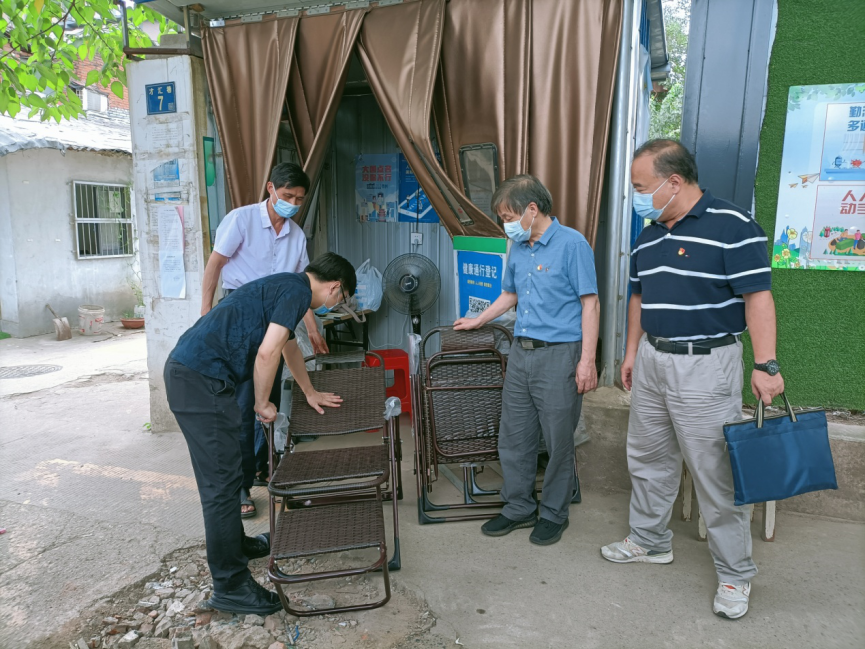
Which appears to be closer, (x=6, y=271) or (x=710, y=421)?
(x=710, y=421)

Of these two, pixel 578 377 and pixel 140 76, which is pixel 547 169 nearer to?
pixel 578 377

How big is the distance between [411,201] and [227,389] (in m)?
3.35

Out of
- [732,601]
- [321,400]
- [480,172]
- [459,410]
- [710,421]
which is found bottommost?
[732,601]

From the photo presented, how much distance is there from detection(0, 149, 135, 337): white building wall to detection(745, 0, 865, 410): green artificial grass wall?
9.80m

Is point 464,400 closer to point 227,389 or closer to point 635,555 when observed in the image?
point 635,555

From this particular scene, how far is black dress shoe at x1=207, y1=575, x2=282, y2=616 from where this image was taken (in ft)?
8.79

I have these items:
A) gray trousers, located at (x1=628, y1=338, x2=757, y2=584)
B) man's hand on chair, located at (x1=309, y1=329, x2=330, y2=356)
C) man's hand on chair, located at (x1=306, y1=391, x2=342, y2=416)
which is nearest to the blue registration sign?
man's hand on chair, located at (x1=309, y1=329, x2=330, y2=356)

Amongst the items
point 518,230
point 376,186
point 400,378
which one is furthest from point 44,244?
point 518,230

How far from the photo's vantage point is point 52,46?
5.21 m

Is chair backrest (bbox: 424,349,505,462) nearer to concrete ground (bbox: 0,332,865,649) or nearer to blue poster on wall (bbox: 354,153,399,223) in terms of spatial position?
concrete ground (bbox: 0,332,865,649)

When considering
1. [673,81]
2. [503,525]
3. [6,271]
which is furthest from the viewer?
[6,271]

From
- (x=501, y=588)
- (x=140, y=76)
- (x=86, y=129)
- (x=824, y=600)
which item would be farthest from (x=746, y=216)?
(x=86, y=129)

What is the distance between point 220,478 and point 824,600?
2754mm

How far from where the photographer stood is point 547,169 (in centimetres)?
368
